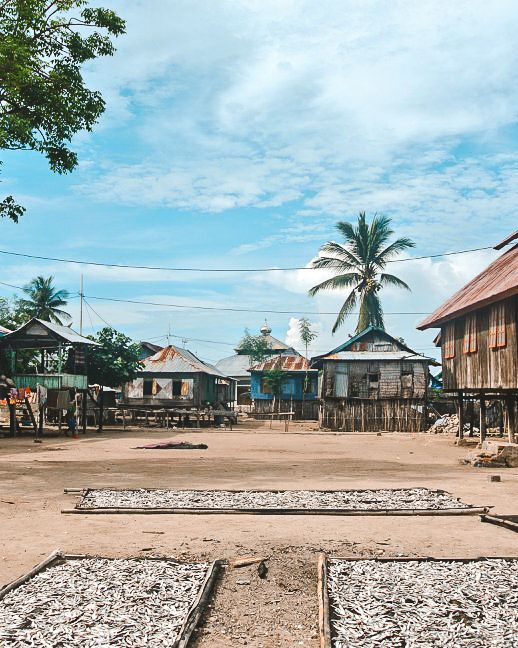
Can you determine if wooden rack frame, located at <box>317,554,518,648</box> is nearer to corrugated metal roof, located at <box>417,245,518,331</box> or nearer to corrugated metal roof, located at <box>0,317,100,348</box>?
corrugated metal roof, located at <box>417,245,518,331</box>

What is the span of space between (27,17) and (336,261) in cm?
3230

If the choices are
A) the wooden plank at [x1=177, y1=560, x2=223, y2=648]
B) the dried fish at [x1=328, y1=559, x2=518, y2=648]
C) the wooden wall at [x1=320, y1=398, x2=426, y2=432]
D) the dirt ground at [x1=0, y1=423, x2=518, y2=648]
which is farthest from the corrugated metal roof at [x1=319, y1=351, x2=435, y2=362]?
the wooden plank at [x1=177, y1=560, x2=223, y2=648]

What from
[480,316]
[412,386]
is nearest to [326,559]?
[480,316]

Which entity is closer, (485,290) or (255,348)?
(485,290)

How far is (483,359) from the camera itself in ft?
73.9

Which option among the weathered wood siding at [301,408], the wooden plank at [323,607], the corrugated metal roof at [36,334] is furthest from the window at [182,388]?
the wooden plank at [323,607]

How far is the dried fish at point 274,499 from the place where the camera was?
10.6 meters

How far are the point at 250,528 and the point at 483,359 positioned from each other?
15524mm

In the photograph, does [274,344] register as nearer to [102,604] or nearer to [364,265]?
[364,265]

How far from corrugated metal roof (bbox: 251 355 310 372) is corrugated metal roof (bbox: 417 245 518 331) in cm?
2838

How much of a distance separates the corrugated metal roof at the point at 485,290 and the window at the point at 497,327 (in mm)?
565

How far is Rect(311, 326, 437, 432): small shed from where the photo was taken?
1572 inches

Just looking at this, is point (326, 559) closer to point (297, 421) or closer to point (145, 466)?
point (145, 466)

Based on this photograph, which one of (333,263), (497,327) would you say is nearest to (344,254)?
(333,263)
